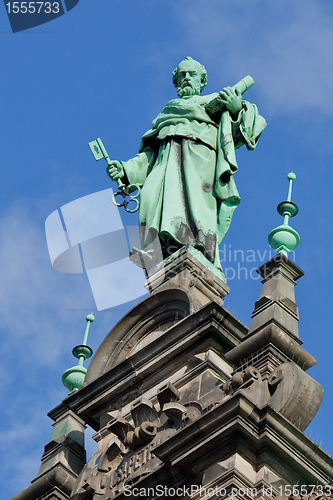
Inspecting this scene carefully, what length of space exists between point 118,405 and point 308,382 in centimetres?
333

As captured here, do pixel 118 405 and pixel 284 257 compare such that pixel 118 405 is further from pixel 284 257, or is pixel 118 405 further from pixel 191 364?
pixel 284 257

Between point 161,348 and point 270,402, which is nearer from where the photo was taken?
point 270,402

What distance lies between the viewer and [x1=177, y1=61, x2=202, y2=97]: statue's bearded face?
71.0ft

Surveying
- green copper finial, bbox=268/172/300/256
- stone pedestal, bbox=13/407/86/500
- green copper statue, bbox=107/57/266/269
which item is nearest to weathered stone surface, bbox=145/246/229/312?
green copper statue, bbox=107/57/266/269

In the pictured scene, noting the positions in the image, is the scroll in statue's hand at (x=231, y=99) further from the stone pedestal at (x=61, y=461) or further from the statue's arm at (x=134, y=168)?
the stone pedestal at (x=61, y=461)

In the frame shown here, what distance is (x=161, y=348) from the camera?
1744 cm

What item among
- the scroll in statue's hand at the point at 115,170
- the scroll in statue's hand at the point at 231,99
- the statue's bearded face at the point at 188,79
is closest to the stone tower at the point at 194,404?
the scroll in statue's hand at the point at 115,170

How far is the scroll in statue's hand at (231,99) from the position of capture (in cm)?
2086

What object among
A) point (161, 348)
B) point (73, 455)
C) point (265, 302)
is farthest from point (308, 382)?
point (73, 455)

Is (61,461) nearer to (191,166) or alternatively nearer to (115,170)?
(115,170)
